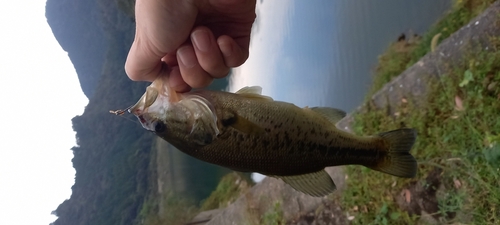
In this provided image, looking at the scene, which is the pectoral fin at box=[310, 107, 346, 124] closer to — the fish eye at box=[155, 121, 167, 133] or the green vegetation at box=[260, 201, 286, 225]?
the fish eye at box=[155, 121, 167, 133]

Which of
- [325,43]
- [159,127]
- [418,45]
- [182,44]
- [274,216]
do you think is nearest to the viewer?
[159,127]

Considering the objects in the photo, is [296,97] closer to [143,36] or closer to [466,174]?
[466,174]

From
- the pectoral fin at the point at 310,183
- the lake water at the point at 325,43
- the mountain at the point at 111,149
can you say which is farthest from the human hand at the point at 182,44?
the mountain at the point at 111,149

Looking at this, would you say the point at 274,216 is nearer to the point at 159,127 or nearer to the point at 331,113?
the point at 331,113

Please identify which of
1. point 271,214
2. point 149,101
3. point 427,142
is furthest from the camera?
point 271,214

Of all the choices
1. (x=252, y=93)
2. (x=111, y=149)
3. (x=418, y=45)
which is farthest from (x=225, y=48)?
(x=111, y=149)

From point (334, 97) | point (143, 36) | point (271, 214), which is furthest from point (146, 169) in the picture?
point (143, 36)

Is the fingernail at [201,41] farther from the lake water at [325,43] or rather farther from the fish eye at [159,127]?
the lake water at [325,43]
